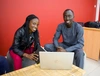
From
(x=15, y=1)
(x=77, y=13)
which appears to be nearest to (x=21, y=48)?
(x=15, y=1)

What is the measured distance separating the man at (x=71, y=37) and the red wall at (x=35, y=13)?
0.80m

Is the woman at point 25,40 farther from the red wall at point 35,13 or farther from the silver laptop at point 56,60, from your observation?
the red wall at point 35,13

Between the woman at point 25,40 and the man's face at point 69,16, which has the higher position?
the man's face at point 69,16

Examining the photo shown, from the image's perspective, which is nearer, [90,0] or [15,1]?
[15,1]

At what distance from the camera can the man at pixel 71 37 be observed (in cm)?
174

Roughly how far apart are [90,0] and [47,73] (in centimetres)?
312

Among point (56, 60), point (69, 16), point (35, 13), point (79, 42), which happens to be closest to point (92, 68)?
point (79, 42)

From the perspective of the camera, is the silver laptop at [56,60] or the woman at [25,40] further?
the woman at [25,40]

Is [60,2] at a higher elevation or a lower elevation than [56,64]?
higher

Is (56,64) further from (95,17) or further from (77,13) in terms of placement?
(95,17)

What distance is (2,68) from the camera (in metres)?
1.51

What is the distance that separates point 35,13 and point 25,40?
1021 mm

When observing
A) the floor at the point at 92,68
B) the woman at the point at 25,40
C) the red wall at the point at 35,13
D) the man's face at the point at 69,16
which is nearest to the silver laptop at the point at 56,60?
the woman at the point at 25,40

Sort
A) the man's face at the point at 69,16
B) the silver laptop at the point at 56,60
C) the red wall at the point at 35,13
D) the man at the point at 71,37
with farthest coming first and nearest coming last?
the red wall at the point at 35,13, the man's face at the point at 69,16, the man at the point at 71,37, the silver laptop at the point at 56,60
